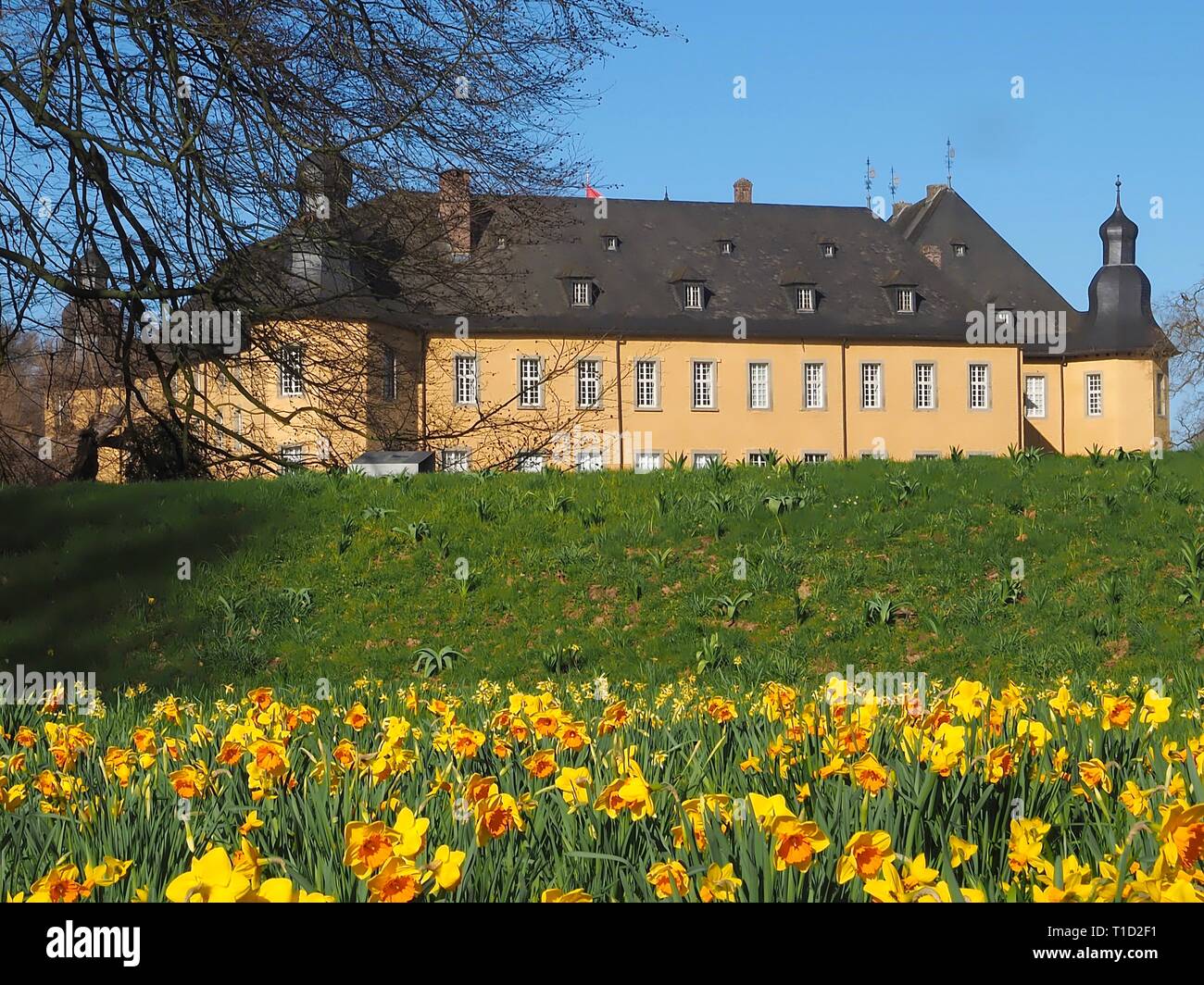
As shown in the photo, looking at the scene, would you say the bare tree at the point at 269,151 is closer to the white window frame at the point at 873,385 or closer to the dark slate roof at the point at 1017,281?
the white window frame at the point at 873,385

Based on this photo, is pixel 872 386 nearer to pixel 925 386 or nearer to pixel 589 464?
pixel 925 386

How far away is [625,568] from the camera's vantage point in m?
11.5

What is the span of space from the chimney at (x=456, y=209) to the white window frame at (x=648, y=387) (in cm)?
3499

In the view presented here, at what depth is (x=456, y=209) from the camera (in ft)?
44.1

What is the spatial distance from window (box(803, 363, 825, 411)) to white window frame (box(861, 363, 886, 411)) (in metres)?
1.63

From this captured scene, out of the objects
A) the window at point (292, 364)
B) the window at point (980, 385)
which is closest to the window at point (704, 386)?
the window at point (980, 385)

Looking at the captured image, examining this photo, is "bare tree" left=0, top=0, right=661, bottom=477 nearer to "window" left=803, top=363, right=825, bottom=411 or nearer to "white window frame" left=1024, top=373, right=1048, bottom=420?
"window" left=803, top=363, right=825, bottom=411

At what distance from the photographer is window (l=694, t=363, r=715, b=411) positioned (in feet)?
165

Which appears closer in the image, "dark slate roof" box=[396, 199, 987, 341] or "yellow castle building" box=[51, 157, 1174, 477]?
"yellow castle building" box=[51, 157, 1174, 477]

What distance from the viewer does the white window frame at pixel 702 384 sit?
50250mm

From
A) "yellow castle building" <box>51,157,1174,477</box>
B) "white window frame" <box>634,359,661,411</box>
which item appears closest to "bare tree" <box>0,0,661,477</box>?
"yellow castle building" <box>51,157,1174,477</box>
